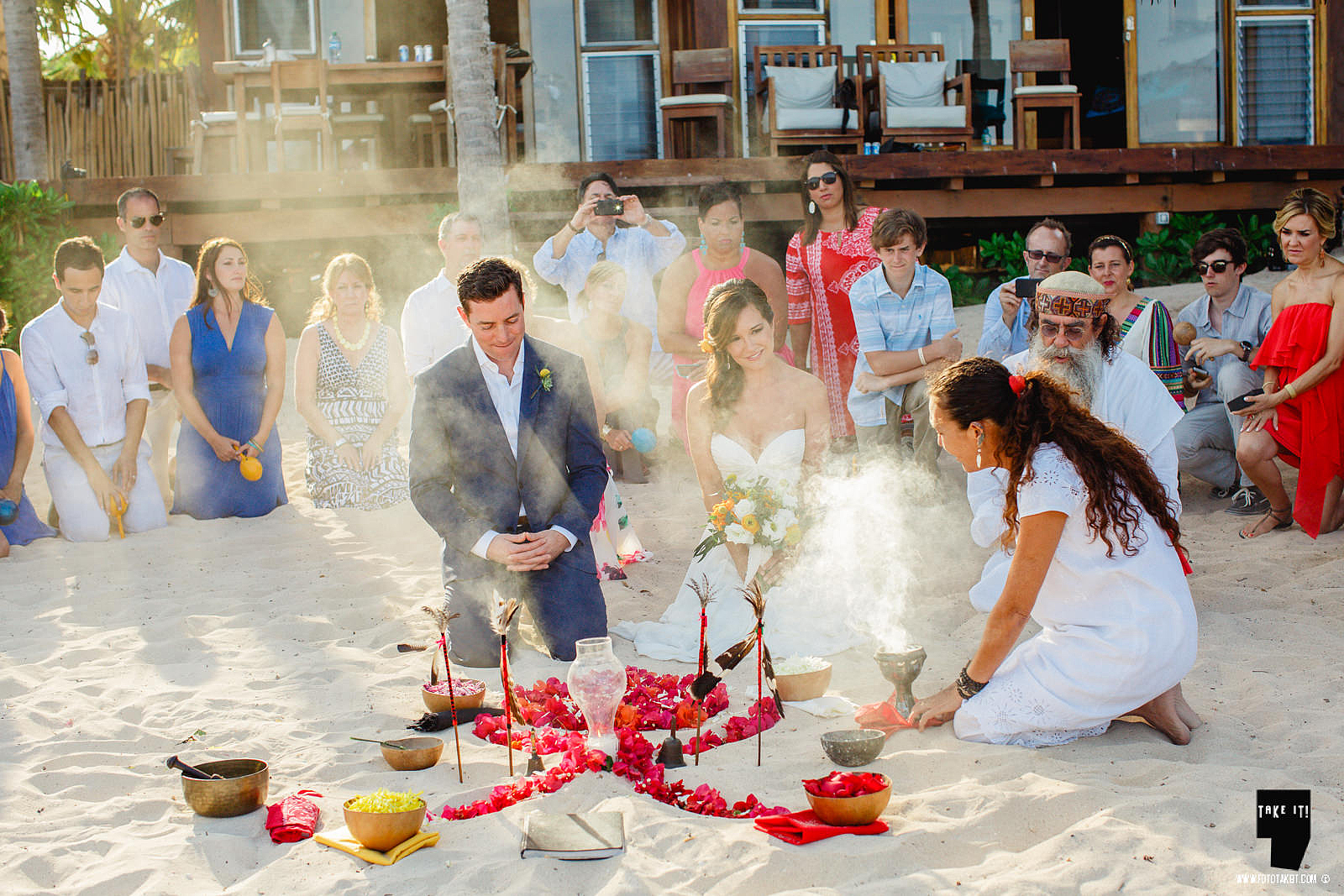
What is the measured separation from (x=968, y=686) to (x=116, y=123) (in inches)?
550

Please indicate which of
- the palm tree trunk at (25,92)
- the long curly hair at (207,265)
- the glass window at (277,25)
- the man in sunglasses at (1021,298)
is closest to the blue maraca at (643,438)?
the man in sunglasses at (1021,298)

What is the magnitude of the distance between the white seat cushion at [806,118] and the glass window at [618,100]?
1818 mm

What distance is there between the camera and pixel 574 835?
115 inches

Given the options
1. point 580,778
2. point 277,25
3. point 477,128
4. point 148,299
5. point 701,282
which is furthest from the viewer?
point 277,25

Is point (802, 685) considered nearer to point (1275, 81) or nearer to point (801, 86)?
point (801, 86)

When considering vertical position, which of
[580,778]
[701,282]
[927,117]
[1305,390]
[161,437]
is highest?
[927,117]

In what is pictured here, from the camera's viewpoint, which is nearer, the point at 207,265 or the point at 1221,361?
the point at 1221,361


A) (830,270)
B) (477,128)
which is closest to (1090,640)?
(830,270)

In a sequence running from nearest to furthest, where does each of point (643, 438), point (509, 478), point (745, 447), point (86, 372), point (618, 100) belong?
point (509, 478)
point (745, 447)
point (86, 372)
point (643, 438)
point (618, 100)

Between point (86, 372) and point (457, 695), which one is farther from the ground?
point (86, 372)

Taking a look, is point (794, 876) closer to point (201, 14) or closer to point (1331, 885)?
point (1331, 885)

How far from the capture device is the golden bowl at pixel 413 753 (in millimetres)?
3500

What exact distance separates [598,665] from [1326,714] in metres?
2.36

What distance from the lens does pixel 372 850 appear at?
2.96m
